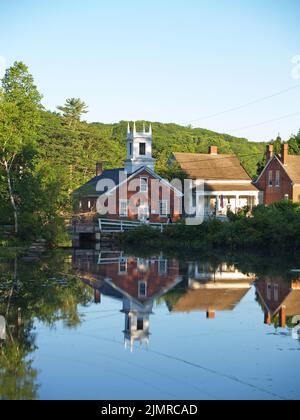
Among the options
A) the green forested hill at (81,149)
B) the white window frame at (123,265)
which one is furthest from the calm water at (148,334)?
the green forested hill at (81,149)

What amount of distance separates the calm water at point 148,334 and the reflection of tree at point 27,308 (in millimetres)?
34

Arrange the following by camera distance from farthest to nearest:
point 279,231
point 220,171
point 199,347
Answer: point 220,171 → point 279,231 → point 199,347

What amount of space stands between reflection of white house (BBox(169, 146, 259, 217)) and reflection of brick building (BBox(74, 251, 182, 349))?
81.0 feet

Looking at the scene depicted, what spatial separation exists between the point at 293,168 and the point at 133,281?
38.5 metres

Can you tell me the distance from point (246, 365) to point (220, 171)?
52745mm

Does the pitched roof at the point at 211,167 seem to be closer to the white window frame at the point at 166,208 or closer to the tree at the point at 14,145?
the white window frame at the point at 166,208

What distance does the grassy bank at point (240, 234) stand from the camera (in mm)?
41781

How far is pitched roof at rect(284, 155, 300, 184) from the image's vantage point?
200 ft

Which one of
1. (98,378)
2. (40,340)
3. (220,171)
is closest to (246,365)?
(98,378)

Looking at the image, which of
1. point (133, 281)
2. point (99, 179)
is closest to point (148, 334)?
point (133, 281)
